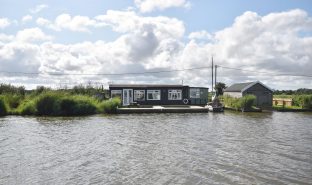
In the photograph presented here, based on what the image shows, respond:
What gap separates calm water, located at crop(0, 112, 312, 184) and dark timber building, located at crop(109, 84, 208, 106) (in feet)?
66.1

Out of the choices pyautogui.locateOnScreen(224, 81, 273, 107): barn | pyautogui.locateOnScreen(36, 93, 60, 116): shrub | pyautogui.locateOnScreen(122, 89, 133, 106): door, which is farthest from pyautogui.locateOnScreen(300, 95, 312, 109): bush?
pyautogui.locateOnScreen(36, 93, 60, 116): shrub

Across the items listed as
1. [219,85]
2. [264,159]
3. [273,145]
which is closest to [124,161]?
[264,159]

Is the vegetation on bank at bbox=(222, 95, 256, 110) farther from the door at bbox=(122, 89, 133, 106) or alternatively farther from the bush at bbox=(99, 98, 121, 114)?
the bush at bbox=(99, 98, 121, 114)

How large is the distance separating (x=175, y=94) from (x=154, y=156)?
29.8 meters

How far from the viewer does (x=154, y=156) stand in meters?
13.4

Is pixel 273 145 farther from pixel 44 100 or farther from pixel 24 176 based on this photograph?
pixel 44 100

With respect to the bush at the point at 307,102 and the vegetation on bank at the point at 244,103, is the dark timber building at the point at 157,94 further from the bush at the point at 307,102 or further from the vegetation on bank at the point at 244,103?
the bush at the point at 307,102

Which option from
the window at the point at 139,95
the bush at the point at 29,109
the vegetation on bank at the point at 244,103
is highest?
the window at the point at 139,95

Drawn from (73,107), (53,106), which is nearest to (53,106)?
(53,106)

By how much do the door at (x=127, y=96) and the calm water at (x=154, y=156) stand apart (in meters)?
20.0

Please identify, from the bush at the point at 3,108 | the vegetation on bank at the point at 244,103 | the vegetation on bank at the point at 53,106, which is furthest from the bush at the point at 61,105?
the vegetation on bank at the point at 244,103

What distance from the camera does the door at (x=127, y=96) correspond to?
4106 cm

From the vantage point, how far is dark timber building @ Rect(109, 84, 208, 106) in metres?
41.2

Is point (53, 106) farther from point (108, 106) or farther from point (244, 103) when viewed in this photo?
point (244, 103)
